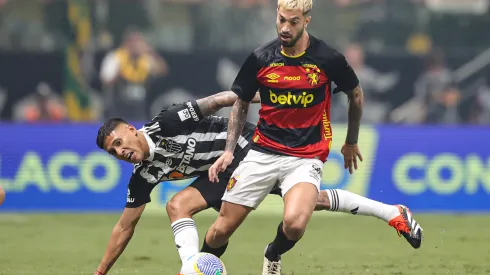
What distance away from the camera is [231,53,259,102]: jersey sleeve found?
7711 millimetres

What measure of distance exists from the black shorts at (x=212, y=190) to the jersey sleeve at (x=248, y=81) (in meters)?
0.86

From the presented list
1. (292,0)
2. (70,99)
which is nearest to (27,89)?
(70,99)

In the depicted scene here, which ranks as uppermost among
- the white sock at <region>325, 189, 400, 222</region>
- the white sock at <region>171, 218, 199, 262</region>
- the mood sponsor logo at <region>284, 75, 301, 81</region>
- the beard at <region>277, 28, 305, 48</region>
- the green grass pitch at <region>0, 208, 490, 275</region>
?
the beard at <region>277, 28, 305, 48</region>

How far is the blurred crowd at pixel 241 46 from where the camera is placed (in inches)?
667

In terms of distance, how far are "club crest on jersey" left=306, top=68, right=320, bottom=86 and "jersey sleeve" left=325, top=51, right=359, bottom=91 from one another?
0.30 ft

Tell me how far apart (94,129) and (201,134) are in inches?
257

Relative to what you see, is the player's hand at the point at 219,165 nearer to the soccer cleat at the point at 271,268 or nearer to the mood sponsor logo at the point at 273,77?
the mood sponsor logo at the point at 273,77

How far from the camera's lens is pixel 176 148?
8.16 meters

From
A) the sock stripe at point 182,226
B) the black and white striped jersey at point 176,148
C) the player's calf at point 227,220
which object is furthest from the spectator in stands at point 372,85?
the sock stripe at point 182,226

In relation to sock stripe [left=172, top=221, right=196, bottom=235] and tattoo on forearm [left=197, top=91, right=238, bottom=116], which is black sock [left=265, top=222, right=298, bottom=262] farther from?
tattoo on forearm [left=197, top=91, right=238, bottom=116]

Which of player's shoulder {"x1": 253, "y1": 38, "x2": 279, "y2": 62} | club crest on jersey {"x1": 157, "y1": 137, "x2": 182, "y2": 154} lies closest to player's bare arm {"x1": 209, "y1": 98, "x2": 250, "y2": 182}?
player's shoulder {"x1": 253, "y1": 38, "x2": 279, "y2": 62}

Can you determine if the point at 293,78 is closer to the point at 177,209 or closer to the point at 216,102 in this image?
the point at 216,102

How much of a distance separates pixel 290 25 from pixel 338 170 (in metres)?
7.07

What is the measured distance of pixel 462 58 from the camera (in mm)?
17812
